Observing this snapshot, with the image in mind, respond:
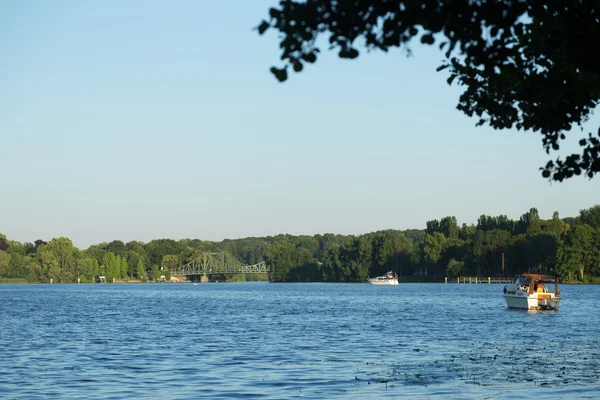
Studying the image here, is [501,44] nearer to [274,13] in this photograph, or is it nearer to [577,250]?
[274,13]

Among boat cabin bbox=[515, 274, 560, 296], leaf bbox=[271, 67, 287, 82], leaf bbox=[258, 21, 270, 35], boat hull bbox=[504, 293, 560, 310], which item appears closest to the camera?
leaf bbox=[258, 21, 270, 35]

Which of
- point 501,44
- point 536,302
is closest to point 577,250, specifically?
point 536,302

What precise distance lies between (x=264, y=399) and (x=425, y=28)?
19165 millimetres

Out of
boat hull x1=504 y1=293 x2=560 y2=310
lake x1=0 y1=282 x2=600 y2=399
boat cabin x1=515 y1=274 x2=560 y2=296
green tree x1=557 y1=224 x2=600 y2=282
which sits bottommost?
lake x1=0 y1=282 x2=600 y2=399

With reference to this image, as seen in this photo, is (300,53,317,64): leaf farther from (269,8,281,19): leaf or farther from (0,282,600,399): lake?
(0,282,600,399): lake

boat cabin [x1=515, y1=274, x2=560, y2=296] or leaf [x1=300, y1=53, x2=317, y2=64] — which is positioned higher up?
leaf [x1=300, y1=53, x2=317, y2=64]

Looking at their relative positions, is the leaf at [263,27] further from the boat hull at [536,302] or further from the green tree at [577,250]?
the green tree at [577,250]

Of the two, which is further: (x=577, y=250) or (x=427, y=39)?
(x=577, y=250)

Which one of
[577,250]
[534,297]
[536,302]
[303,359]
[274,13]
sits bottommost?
[303,359]

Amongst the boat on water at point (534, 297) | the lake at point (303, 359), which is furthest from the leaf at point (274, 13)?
the boat on water at point (534, 297)

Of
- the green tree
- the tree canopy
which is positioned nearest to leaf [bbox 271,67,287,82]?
the tree canopy

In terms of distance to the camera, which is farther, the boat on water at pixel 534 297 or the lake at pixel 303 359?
the boat on water at pixel 534 297

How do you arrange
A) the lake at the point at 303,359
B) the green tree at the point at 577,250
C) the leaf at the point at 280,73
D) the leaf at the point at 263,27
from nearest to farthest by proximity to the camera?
the leaf at the point at 263,27 → the leaf at the point at 280,73 → the lake at the point at 303,359 → the green tree at the point at 577,250

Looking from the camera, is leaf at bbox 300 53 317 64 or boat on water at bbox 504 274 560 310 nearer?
leaf at bbox 300 53 317 64
